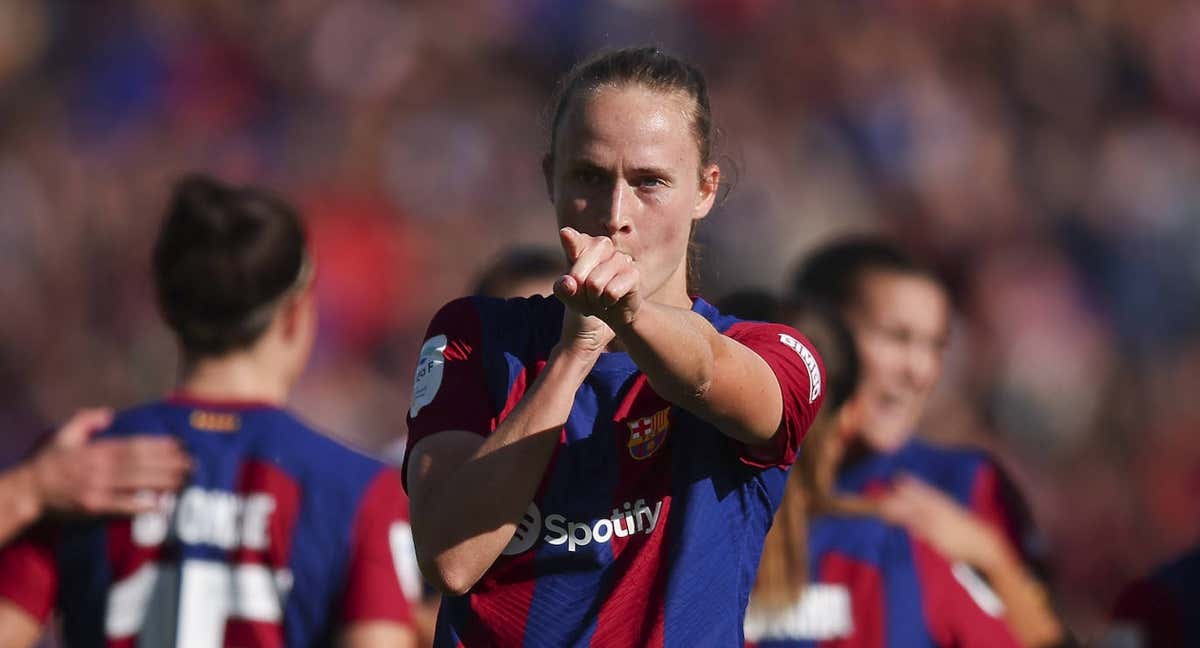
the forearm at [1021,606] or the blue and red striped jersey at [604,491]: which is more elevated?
the blue and red striped jersey at [604,491]

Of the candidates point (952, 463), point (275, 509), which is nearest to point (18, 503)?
point (275, 509)

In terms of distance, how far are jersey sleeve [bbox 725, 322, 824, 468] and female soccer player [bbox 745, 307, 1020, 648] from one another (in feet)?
4.12

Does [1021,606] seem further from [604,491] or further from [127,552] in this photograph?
[604,491]

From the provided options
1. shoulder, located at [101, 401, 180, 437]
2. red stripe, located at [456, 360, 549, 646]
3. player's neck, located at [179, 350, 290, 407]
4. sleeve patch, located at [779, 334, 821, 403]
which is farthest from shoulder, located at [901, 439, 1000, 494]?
red stripe, located at [456, 360, 549, 646]

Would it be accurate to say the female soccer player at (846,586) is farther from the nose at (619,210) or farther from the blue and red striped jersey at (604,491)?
the nose at (619,210)

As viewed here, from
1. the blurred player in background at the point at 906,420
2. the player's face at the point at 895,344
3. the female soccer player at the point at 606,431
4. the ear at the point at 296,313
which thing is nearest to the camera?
the female soccer player at the point at 606,431

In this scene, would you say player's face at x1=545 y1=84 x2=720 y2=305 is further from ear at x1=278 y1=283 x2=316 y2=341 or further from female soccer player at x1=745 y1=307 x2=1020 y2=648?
ear at x1=278 y1=283 x2=316 y2=341

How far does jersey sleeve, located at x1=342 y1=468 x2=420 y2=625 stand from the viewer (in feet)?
13.5

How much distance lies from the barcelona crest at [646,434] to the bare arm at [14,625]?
2.09 meters

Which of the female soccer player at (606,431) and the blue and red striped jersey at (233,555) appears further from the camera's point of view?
the blue and red striped jersey at (233,555)

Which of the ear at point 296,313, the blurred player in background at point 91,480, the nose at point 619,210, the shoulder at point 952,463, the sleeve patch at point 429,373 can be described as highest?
the nose at point 619,210

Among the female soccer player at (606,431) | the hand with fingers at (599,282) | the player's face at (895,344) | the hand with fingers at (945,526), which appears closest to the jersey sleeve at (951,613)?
the hand with fingers at (945,526)

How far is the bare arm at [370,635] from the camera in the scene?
4094mm

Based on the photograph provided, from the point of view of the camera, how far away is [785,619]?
4156mm
